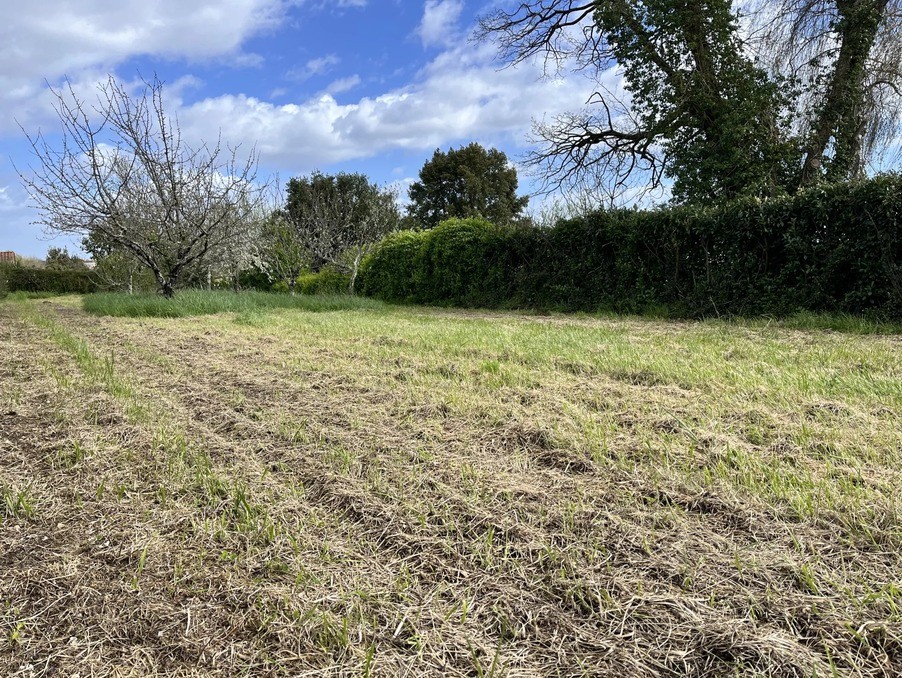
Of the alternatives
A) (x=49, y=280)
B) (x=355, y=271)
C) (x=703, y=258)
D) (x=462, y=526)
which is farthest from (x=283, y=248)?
(x=462, y=526)

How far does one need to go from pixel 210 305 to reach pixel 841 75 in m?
13.7

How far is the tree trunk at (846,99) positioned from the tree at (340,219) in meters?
11.4

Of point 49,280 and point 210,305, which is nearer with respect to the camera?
point 210,305

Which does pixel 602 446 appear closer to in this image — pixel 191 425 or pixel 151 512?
pixel 151 512

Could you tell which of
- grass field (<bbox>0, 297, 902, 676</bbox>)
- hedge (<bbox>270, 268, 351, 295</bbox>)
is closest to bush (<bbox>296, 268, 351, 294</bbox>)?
hedge (<bbox>270, 268, 351, 295</bbox>)

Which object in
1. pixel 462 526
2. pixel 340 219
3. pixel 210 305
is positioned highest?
pixel 340 219

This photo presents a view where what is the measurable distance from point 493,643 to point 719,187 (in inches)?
473

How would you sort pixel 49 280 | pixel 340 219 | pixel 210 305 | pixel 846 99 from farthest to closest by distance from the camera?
pixel 49 280 → pixel 340 219 → pixel 846 99 → pixel 210 305

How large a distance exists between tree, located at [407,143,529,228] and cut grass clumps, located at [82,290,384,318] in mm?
19286

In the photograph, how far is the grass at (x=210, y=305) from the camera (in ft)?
32.2

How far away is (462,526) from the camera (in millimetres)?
1770

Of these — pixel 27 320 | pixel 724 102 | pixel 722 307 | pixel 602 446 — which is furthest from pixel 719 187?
pixel 27 320

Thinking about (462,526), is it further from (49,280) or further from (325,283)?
(49,280)

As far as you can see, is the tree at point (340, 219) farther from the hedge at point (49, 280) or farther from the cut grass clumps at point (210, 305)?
the hedge at point (49, 280)
